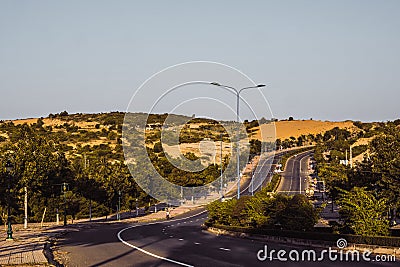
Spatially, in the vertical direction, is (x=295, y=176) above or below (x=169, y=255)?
above

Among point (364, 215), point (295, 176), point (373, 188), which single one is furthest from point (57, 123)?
point (364, 215)

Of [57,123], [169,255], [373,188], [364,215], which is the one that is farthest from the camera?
[57,123]

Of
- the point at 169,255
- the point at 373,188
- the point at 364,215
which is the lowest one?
the point at 169,255

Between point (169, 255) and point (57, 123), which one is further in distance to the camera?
point (57, 123)

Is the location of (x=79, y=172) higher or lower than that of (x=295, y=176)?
higher

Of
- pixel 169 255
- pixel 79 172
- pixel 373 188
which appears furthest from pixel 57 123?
pixel 169 255

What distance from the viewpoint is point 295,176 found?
4774 inches

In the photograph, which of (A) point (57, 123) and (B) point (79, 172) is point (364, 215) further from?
(A) point (57, 123)

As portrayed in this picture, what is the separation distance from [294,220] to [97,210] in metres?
54.3

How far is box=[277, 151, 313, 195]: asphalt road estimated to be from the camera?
327 ft

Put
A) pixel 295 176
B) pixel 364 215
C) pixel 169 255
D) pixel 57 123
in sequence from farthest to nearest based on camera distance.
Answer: pixel 57 123 → pixel 295 176 → pixel 364 215 → pixel 169 255

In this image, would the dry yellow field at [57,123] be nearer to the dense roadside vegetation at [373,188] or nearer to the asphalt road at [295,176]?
the asphalt road at [295,176]

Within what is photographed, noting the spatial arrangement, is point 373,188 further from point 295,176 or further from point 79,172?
point 295,176

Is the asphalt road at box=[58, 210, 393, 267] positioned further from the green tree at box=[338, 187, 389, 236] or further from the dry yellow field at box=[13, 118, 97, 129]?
the dry yellow field at box=[13, 118, 97, 129]
